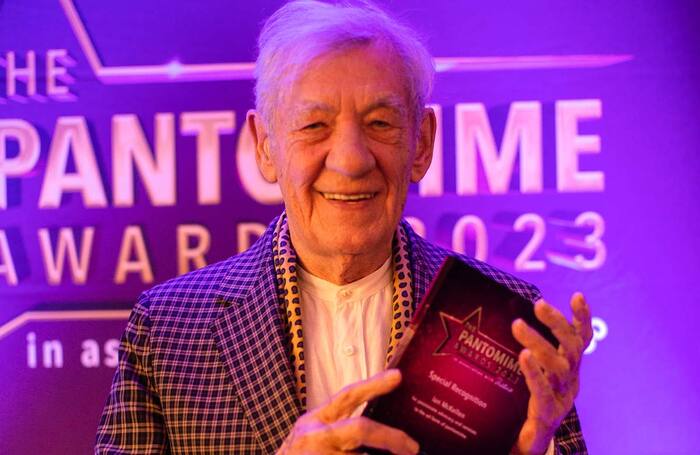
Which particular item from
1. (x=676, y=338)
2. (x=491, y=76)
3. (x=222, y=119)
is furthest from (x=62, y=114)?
(x=676, y=338)

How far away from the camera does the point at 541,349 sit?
1196 millimetres

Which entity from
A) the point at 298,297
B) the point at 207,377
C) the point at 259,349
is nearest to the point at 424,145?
the point at 298,297

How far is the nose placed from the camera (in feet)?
4.70

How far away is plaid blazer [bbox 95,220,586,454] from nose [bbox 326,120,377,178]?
0.30m

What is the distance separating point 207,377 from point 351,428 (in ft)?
1.53

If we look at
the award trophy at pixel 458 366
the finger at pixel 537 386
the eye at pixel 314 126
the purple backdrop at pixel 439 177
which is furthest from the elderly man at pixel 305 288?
the purple backdrop at pixel 439 177

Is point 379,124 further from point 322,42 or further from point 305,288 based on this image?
point 305,288

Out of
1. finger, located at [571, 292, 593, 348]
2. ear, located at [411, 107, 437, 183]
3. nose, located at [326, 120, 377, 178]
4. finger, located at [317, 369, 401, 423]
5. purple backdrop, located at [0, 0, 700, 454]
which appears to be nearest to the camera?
finger, located at [317, 369, 401, 423]

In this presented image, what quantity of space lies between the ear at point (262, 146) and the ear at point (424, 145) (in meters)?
0.31

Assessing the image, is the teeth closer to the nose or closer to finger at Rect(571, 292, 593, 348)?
the nose

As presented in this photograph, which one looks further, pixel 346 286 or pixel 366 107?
pixel 346 286

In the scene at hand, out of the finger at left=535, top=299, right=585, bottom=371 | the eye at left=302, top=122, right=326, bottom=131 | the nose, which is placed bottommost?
the finger at left=535, top=299, right=585, bottom=371

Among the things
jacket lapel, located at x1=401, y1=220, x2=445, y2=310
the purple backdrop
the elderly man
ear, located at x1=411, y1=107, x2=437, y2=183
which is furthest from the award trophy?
the purple backdrop

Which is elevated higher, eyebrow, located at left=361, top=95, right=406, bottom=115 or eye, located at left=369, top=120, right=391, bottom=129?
eyebrow, located at left=361, top=95, right=406, bottom=115
